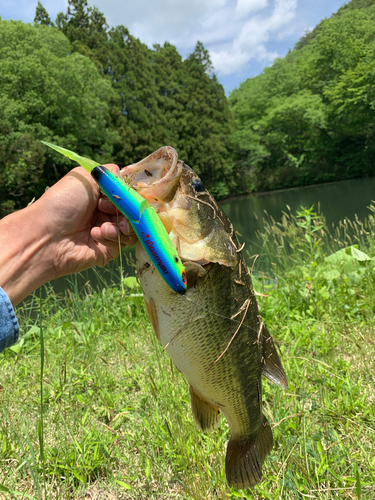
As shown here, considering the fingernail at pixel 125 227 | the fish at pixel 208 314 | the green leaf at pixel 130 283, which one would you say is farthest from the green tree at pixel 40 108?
the fish at pixel 208 314

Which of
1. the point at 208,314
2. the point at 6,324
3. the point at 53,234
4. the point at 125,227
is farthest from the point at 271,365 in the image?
the point at 53,234

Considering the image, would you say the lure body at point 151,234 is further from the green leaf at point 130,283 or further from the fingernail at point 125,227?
the green leaf at point 130,283

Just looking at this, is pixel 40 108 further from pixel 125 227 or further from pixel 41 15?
pixel 125 227

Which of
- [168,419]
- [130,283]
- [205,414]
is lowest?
[168,419]

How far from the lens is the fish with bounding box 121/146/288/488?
61.7 inches

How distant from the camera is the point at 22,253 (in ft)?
6.23

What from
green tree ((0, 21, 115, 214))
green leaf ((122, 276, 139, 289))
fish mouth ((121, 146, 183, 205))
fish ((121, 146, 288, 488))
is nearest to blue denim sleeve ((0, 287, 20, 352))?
fish ((121, 146, 288, 488))

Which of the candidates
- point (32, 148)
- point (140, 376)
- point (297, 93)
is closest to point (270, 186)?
point (297, 93)

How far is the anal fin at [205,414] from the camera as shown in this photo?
178cm

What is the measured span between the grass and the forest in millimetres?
22797

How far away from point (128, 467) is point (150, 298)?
1.35 metres

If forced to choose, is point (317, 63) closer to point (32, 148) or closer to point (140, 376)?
point (32, 148)

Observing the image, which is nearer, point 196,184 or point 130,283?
point 196,184

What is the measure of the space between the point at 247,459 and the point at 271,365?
473 millimetres
